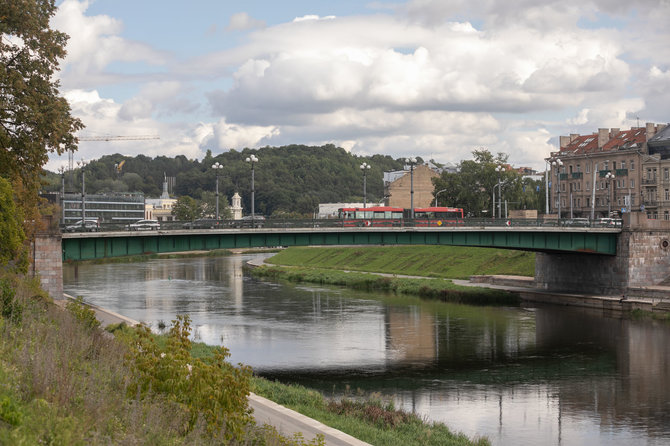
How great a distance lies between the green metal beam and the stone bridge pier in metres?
1.42

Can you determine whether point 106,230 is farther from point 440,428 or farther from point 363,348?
point 440,428

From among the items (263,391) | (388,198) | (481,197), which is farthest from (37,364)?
(388,198)

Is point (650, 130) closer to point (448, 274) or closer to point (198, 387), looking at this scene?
point (448, 274)

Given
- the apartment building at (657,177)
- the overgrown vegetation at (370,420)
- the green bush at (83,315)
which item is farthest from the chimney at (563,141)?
the green bush at (83,315)

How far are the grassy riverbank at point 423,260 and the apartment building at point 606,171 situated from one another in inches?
846

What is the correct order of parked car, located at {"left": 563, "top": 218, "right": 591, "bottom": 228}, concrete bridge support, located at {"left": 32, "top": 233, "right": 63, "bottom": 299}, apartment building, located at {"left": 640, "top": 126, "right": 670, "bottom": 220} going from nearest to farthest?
concrete bridge support, located at {"left": 32, "top": 233, "right": 63, "bottom": 299}
parked car, located at {"left": 563, "top": 218, "right": 591, "bottom": 228}
apartment building, located at {"left": 640, "top": 126, "right": 670, "bottom": 220}

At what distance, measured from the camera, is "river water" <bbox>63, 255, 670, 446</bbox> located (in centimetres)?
3203

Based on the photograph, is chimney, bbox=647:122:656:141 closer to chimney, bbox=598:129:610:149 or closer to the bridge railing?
chimney, bbox=598:129:610:149

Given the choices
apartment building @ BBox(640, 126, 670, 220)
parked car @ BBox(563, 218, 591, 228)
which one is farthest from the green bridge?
apartment building @ BBox(640, 126, 670, 220)

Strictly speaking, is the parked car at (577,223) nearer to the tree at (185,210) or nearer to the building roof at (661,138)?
the building roof at (661,138)

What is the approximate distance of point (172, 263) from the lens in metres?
125

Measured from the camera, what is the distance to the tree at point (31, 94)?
1222 inches

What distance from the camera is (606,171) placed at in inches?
4621

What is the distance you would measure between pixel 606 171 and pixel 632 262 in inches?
2109
